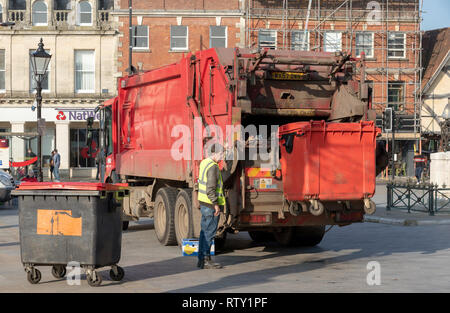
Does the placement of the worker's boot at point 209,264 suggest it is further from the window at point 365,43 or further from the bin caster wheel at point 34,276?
the window at point 365,43

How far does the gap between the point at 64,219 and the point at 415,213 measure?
11982 millimetres

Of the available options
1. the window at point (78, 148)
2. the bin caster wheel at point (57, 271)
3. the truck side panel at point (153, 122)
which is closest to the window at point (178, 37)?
the window at point (78, 148)

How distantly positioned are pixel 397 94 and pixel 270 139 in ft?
109

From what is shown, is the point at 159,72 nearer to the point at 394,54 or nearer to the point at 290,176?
the point at 290,176

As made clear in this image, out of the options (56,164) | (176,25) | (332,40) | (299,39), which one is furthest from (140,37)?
(332,40)

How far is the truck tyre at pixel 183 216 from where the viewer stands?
1188 centimetres

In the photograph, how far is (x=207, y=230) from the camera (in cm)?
1025

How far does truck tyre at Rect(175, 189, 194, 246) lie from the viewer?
11875 millimetres

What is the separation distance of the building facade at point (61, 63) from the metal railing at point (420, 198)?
24342 mm

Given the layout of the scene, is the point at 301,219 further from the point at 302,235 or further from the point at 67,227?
the point at 67,227

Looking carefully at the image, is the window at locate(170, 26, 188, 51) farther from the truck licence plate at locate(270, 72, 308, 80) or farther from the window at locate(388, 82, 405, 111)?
the truck licence plate at locate(270, 72, 308, 80)

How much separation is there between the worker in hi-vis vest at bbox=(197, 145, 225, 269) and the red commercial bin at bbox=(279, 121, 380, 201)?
3.43 feet
